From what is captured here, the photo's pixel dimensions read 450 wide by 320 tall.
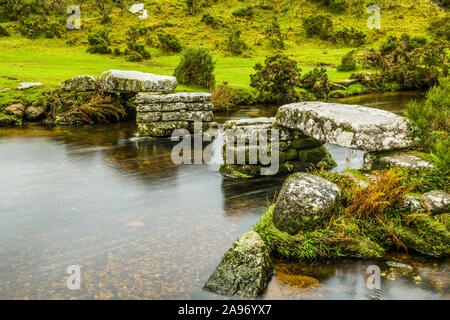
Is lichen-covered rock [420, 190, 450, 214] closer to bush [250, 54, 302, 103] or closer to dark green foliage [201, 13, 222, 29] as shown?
bush [250, 54, 302, 103]

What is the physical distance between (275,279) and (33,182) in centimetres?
763

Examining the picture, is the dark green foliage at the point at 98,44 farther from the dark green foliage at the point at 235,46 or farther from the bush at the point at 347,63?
the bush at the point at 347,63

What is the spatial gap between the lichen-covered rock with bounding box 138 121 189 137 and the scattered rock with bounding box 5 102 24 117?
7.03 metres

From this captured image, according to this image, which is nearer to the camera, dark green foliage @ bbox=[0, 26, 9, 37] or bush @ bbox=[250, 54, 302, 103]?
bush @ bbox=[250, 54, 302, 103]

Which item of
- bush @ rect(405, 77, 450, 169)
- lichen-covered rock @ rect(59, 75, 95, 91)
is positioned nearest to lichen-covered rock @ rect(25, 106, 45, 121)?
lichen-covered rock @ rect(59, 75, 95, 91)

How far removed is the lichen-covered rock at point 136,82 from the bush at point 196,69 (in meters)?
6.94

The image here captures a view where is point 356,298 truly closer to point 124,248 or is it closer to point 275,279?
point 275,279

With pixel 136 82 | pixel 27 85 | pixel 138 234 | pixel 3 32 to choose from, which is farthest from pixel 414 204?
pixel 3 32

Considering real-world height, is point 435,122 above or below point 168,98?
below

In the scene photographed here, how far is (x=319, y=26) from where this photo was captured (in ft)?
149

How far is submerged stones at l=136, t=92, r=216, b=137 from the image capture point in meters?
14.6

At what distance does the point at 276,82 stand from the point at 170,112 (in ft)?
32.7

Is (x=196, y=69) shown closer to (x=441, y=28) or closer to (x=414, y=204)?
(x=414, y=204)

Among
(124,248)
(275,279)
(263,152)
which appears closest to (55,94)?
(263,152)
